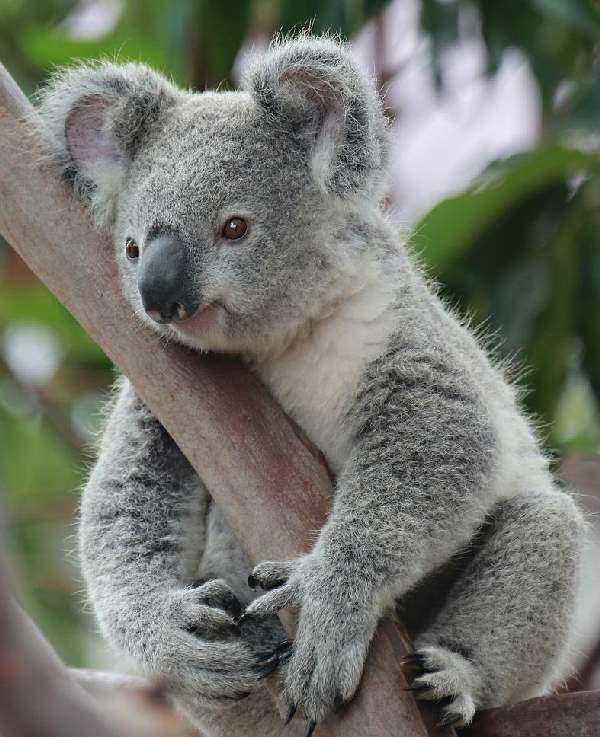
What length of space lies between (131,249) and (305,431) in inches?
24.0

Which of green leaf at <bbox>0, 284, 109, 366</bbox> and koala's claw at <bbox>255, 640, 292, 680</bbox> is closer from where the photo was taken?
koala's claw at <bbox>255, 640, 292, 680</bbox>

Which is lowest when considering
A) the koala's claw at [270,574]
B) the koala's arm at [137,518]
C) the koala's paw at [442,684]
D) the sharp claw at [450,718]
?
the sharp claw at [450,718]

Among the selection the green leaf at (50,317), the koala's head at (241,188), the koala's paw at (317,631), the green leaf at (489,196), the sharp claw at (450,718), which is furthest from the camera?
the green leaf at (50,317)

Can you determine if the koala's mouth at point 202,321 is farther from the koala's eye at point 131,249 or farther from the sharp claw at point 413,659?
the sharp claw at point 413,659

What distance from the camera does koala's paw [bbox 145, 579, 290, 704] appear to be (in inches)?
87.3

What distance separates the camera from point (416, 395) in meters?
2.42

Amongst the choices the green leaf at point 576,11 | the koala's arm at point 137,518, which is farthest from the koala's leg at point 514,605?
the green leaf at point 576,11

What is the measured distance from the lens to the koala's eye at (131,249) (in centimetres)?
238

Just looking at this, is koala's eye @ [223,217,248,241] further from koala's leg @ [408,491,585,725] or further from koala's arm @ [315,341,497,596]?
koala's leg @ [408,491,585,725]

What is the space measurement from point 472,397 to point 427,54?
2390mm

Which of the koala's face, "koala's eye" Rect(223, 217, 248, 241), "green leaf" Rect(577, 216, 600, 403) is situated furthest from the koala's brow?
"green leaf" Rect(577, 216, 600, 403)

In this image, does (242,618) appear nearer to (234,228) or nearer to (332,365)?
(332,365)

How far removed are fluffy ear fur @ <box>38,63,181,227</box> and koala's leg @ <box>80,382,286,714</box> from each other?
55 centimetres

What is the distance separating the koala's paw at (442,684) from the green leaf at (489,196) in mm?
1969
